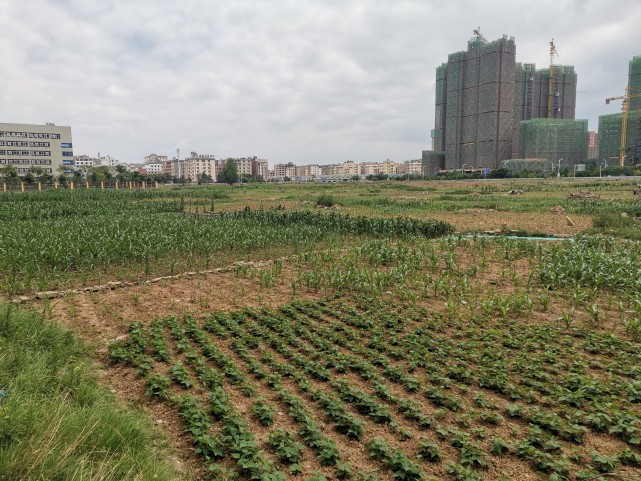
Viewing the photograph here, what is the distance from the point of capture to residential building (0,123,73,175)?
90688 mm

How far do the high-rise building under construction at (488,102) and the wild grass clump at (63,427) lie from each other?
112 metres

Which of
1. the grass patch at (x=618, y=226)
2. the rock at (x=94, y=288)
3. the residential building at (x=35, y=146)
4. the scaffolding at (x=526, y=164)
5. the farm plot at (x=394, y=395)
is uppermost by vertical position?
the residential building at (x=35, y=146)

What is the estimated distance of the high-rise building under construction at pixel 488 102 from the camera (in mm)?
101625

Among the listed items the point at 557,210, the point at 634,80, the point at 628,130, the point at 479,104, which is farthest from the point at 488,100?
the point at 557,210

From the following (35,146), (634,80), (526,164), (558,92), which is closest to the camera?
(35,146)

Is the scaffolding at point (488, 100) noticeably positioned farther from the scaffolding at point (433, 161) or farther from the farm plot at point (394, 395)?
the farm plot at point (394, 395)

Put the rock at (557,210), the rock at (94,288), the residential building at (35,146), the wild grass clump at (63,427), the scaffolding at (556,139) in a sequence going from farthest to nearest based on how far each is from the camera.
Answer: the scaffolding at (556,139), the residential building at (35,146), the rock at (557,210), the rock at (94,288), the wild grass clump at (63,427)

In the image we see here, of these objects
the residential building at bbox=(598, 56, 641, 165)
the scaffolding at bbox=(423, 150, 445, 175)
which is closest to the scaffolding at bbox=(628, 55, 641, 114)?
the residential building at bbox=(598, 56, 641, 165)

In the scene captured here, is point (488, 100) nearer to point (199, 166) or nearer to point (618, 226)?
point (618, 226)

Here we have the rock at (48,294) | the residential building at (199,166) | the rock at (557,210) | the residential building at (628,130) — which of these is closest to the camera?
the rock at (48,294)

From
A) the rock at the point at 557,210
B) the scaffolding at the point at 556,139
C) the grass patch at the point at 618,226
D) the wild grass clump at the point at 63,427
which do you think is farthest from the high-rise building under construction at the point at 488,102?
the wild grass clump at the point at 63,427

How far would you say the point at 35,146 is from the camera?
9394 centimetres

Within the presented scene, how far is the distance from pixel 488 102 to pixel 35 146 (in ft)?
349

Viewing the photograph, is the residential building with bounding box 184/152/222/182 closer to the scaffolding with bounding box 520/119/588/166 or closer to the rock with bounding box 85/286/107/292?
the scaffolding with bounding box 520/119/588/166
